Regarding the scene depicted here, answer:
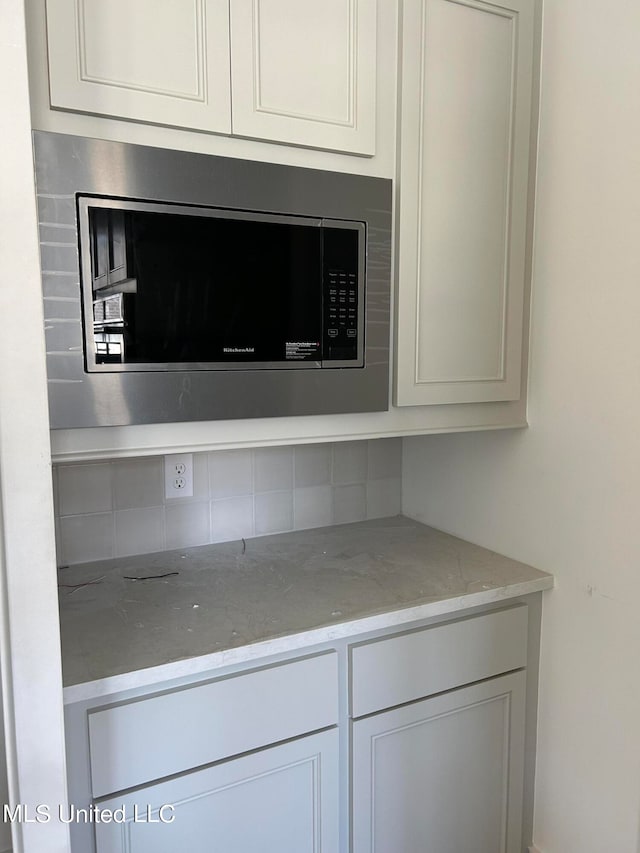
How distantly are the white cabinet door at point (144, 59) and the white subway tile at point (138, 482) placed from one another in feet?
2.62

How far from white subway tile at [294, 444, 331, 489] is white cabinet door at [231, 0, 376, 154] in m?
0.81

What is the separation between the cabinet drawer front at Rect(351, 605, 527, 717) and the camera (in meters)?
1.30

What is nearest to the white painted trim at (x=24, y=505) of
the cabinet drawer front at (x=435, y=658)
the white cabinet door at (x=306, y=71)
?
the white cabinet door at (x=306, y=71)

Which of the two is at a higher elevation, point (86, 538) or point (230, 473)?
point (230, 473)

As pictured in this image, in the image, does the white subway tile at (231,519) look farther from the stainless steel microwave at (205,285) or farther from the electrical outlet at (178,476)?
the stainless steel microwave at (205,285)

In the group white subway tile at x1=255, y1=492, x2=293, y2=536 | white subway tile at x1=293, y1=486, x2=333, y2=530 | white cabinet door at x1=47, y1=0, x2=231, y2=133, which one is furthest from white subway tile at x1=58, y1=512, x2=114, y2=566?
white cabinet door at x1=47, y1=0, x2=231, y2=133

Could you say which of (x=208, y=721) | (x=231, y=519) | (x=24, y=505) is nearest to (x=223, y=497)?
(x=231, y=519)

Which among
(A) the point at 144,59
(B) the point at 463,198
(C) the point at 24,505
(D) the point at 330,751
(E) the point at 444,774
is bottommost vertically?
(E) the point at 444,774

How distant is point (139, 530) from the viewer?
1.59 metres

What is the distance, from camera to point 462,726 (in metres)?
1.44

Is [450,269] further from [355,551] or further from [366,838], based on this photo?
[366,838]

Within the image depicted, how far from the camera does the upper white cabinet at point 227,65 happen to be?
1.02 meters

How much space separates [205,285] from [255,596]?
2.15ft

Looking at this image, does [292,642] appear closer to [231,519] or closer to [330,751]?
[330,751]
